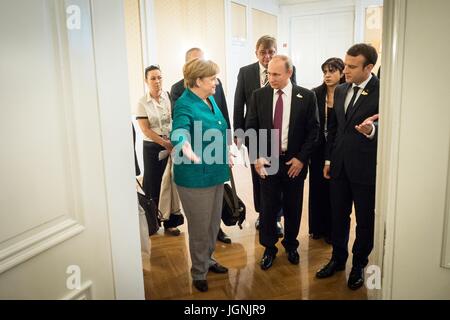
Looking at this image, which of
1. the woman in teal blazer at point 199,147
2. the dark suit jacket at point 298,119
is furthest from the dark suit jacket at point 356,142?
the woman in teal blazer at point 199,147

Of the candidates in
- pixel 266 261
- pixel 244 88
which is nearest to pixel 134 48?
pixel 244 88

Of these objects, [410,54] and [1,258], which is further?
[410,54]

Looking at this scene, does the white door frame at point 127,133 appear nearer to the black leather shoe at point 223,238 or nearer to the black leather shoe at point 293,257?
the black leather shoe at point 293,257

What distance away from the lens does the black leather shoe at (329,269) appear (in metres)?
2.71

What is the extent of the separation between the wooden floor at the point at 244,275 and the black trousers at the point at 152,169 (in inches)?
17.5

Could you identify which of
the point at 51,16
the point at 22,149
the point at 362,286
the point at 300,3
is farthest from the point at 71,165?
the point at 300,3

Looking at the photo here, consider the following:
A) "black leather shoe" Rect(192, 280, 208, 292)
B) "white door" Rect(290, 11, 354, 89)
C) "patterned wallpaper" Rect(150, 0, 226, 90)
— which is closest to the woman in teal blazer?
"black leather shoe" Rect(192, 280, 208, 292)

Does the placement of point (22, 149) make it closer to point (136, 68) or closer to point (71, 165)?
point (71, 165)

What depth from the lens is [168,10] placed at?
5867 mm

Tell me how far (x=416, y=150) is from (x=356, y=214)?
4.73 feet

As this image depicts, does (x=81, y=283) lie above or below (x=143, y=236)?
above

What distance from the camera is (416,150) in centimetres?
117

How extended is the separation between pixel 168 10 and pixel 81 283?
5435 mm

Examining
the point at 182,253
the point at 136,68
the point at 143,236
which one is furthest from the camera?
the point at 136,68
